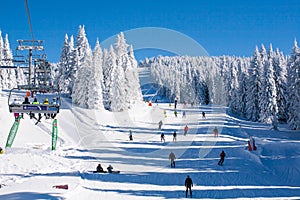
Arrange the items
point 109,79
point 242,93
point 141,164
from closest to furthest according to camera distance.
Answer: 1. point 141,164
2. point 109,79
3. point 242,93

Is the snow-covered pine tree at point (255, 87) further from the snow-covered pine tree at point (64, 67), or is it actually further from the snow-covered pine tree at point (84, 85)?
the snow-covered pine tree at point (64, 67)

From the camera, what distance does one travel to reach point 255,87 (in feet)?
177

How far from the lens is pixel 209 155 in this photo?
2642 cm

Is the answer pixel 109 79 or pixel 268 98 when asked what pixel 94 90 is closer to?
pixel 109 79

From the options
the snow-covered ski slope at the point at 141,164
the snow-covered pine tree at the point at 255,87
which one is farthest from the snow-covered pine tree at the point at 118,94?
the snow-covered pine tree at the point at 255,87

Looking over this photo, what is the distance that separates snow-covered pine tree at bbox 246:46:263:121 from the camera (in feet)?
175

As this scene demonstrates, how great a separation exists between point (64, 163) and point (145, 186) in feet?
27.0

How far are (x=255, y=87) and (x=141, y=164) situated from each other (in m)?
36.2

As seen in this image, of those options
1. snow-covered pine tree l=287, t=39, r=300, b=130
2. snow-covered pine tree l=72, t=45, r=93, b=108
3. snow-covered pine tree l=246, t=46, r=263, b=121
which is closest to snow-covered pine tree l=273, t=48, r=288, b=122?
snow-covered pine tree l=246, t=46, r=263, b=121

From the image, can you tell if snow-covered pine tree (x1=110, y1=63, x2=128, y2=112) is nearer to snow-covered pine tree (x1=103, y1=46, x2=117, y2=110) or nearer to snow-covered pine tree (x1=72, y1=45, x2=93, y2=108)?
snow-covered pine tree (x1=103, y1=46, x2=117, y2=110)

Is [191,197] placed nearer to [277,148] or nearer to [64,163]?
[64,163]

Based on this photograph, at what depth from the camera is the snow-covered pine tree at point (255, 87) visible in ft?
175

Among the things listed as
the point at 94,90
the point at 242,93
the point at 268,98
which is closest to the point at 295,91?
the point at 268,98

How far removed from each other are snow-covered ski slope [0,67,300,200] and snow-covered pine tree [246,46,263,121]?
12.9 meters
